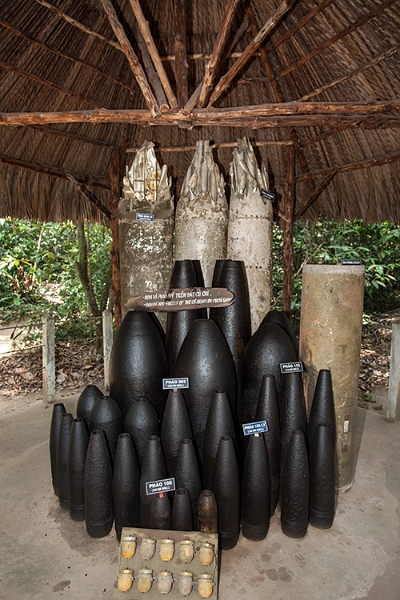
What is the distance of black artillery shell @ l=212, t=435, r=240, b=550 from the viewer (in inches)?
92.1

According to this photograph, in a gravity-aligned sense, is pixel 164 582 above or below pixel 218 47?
below

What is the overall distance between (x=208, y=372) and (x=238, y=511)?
83 centimetres

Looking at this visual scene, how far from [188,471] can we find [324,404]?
0.98 m

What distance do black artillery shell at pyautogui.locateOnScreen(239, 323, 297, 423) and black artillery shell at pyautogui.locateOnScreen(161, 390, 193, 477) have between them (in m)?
0.60

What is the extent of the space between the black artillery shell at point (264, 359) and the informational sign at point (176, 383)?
0.54 metres

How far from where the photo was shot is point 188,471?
2373 millimetres

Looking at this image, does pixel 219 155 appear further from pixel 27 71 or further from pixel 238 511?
pixel 238 511

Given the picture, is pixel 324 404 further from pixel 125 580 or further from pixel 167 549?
pixel 125 580

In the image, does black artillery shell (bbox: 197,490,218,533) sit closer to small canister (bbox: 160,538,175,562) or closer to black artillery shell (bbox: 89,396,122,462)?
small canister (bbox: 160,538,175,562)

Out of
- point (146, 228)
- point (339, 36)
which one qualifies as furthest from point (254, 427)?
point (339, 36)

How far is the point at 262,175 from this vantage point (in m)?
3.93

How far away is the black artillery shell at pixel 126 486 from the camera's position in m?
2.41

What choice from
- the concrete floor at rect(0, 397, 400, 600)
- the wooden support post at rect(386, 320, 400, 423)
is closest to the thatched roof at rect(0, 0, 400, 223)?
the wooden support post at rect(386, 320, 400, 423)

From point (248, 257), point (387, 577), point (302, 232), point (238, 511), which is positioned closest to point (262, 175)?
point (248, 257)
